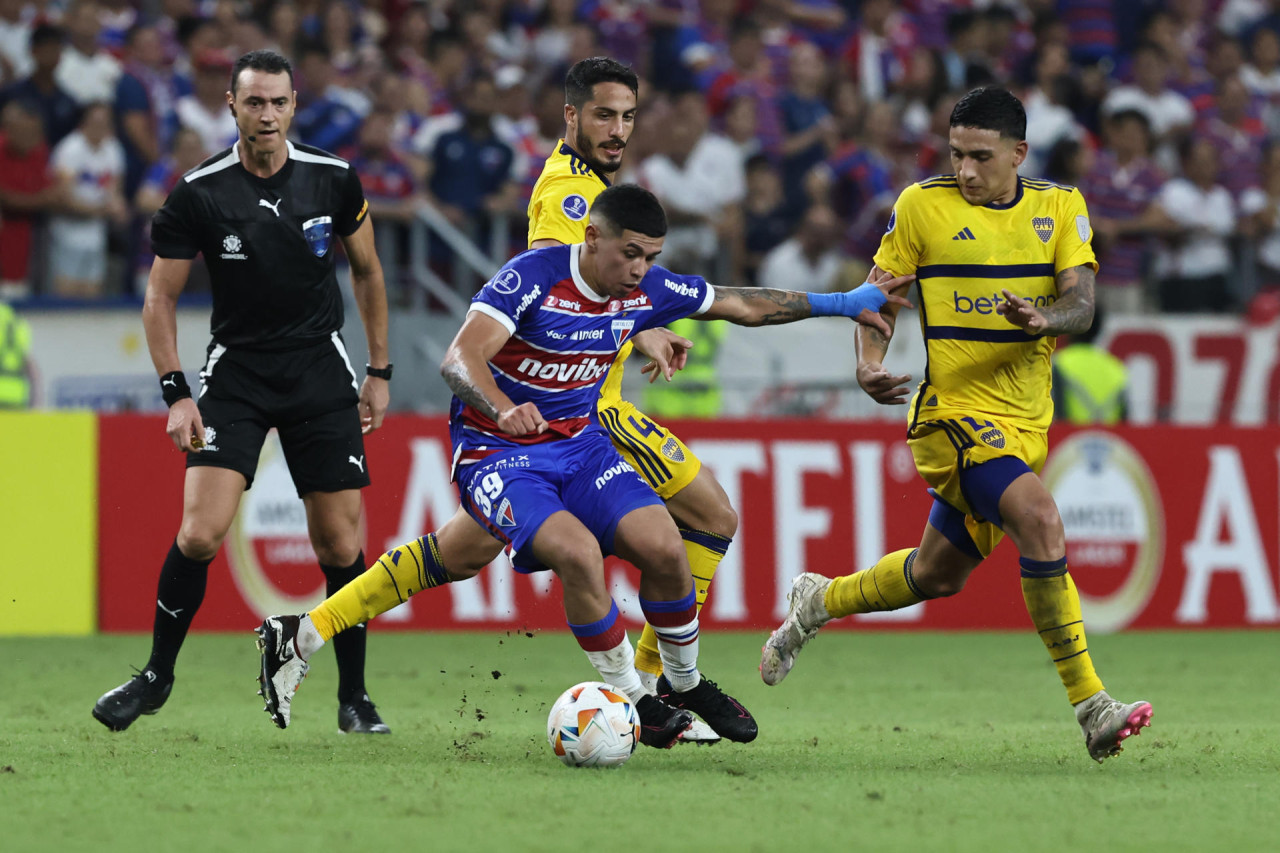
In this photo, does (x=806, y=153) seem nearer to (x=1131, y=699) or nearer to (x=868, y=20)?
(x=868, y=20)

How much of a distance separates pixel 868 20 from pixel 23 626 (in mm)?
10178

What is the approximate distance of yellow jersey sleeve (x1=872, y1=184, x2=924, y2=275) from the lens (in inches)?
269

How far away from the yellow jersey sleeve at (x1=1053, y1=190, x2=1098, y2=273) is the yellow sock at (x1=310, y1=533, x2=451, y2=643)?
264 centimetres

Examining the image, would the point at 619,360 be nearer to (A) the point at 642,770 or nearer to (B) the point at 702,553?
(B) the point at 702,553

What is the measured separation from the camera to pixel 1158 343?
14.3 meters

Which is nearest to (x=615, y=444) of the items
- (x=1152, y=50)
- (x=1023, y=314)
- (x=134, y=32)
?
(x=1023, y=314)

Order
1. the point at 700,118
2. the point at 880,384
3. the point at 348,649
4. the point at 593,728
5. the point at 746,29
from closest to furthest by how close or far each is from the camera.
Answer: the point at 593,728
the point at 880,384
the point at 348,649
the point at 700,118
the point at 746,29

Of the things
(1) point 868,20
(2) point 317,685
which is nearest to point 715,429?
(2) point 317,685

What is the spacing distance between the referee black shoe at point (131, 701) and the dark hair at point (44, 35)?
792 cm

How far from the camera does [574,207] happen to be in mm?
6742

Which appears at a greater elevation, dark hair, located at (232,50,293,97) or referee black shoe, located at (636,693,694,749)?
dark hair, located at (232,50,293,97)

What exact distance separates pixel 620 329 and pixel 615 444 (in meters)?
0.63

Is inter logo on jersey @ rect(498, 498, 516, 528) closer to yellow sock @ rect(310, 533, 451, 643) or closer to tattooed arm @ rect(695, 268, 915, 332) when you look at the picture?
yellow sock @ rect(310, 533, 451, 643)

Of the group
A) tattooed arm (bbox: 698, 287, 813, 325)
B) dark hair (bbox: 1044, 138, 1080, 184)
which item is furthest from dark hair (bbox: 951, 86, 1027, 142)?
dark hair (bbox: 1044, 138, 1080, 184)
